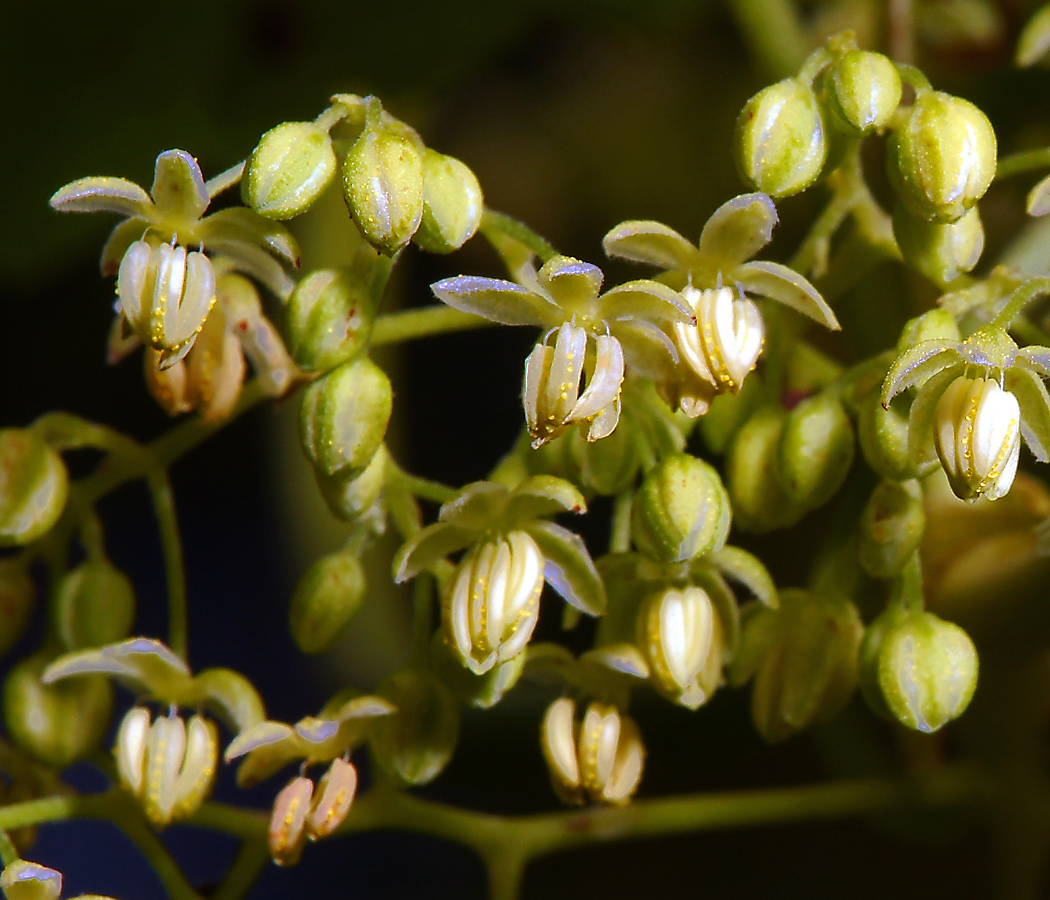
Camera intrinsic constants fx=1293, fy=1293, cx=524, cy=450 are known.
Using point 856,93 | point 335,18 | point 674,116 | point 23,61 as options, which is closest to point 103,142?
point 23,61

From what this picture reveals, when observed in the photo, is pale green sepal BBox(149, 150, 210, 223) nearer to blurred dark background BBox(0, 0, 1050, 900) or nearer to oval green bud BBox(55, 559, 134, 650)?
oval green bud BBox(55, 559, 134, 650)

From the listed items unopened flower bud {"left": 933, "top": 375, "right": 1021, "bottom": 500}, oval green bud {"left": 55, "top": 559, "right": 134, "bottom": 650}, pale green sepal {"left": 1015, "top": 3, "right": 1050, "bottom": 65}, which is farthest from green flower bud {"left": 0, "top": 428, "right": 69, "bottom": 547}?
pale green sepal {"left": 1015, "top": 3, "right": 1050, "bottom": 65}

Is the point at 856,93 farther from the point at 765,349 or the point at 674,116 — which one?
the point at 674,116

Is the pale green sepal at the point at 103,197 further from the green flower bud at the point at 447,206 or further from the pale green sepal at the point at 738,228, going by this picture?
the pale green sepal at the point at 738,228

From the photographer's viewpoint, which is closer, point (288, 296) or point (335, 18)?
point (288, 296)

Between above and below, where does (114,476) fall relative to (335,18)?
below
